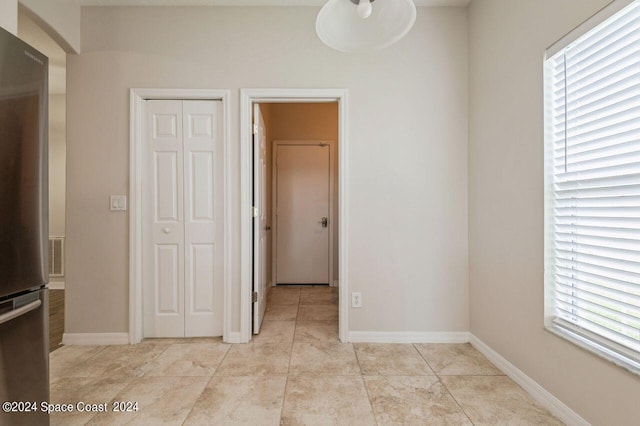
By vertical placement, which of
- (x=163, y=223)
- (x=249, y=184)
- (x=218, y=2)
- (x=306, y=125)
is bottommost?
(x=163, y=223)

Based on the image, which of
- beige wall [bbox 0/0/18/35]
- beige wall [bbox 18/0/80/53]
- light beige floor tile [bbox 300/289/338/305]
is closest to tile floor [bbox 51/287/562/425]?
light beige floor tile [bbox 300/289/338/305]

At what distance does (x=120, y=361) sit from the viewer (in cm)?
220

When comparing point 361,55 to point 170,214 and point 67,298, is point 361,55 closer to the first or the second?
point 170,214

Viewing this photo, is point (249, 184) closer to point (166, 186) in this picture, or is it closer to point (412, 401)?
point (166, 186)

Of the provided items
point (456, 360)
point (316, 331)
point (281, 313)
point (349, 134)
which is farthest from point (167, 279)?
point (456, 360)

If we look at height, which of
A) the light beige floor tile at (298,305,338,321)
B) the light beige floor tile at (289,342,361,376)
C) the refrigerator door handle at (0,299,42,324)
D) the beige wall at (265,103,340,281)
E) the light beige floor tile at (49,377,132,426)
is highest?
the beige wall at (265,103,340,281)

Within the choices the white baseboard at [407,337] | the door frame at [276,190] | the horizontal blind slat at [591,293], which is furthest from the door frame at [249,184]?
the door frame at [276,190]

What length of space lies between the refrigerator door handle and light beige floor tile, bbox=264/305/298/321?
2.05 meters

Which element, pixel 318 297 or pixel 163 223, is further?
pixel 318 297

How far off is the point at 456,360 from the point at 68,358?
291cm

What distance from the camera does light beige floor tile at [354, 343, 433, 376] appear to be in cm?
205

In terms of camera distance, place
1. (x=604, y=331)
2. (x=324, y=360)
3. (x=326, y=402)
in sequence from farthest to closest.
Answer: (x=324, y=360) → (x=326, y=402) → (x=604, y=331)

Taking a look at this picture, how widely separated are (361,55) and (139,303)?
279 cm

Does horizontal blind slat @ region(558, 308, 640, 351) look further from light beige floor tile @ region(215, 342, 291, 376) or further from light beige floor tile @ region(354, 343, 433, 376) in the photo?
light beige floor tile @ region(215, 342, 291, 376)
